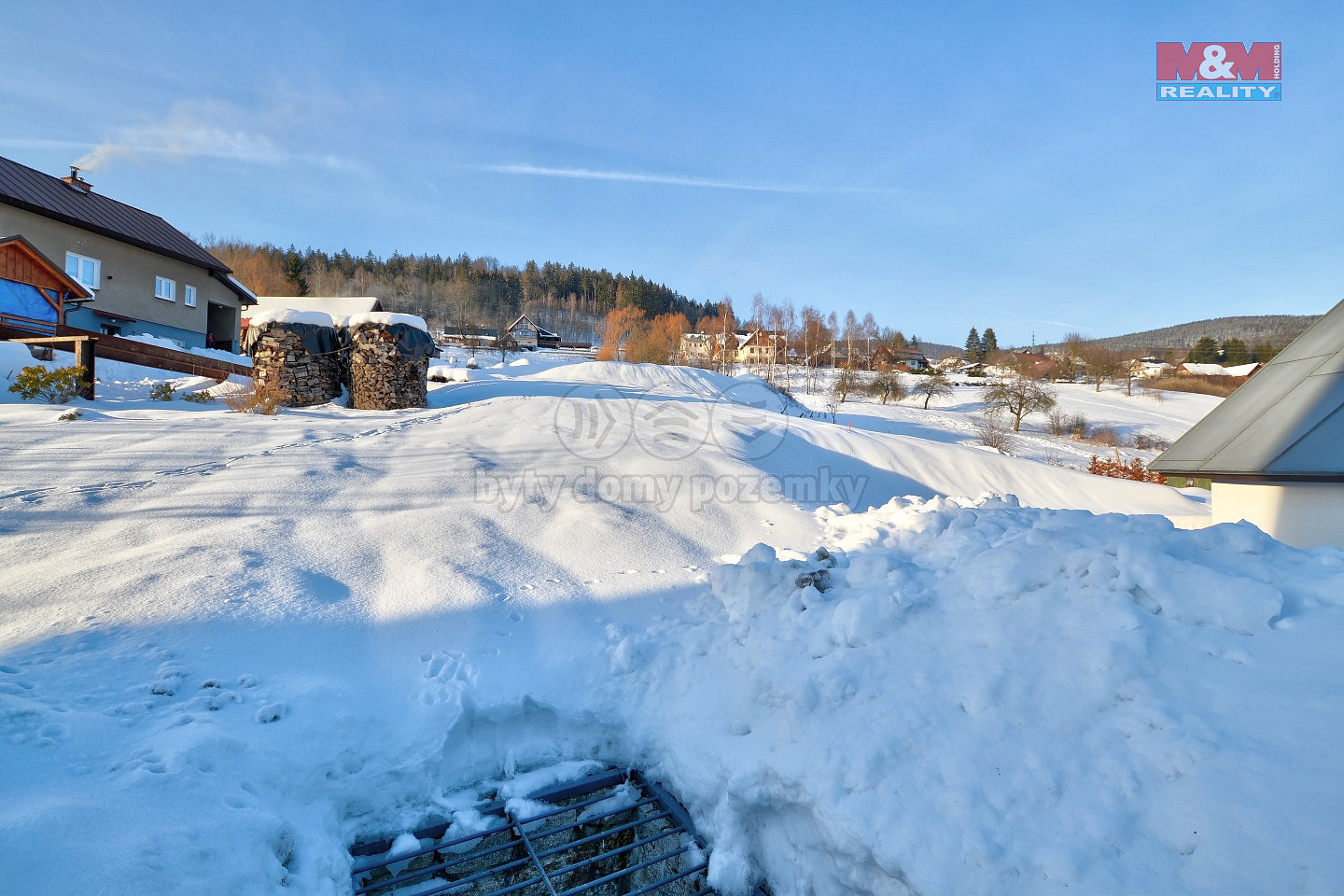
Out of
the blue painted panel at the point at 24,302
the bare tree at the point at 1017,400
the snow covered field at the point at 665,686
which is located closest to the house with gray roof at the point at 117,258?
the blue painted panel at the point at 24,302

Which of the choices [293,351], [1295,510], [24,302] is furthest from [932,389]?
[24,302]

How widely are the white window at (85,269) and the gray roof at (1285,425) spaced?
27.5 metres

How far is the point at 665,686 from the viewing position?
320 centimetres

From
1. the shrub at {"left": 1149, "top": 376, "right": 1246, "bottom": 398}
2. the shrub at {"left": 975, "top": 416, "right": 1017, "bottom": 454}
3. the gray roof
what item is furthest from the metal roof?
the shrub at {"left": 1149, "top": 376, "right": 1246, "bottom": 398}

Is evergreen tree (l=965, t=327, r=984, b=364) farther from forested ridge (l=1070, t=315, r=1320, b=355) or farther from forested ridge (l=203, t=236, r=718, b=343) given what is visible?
forested ridge (l=203, t=236, r=718, b=343)

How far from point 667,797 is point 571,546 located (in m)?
2.57

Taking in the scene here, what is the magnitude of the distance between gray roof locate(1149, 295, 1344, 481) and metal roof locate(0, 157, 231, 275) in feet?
88.3

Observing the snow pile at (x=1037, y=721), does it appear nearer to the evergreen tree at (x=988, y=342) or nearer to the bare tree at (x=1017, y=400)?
the bare tree at (x=1017, y=400)

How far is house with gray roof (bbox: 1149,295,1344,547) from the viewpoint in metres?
4.15

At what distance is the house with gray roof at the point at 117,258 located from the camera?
689 inches

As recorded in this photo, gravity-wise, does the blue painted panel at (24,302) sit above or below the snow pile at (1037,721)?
above

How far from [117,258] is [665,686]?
26.3 m

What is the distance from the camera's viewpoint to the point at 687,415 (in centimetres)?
1017

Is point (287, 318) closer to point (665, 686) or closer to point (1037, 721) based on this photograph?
point (665, 686)
